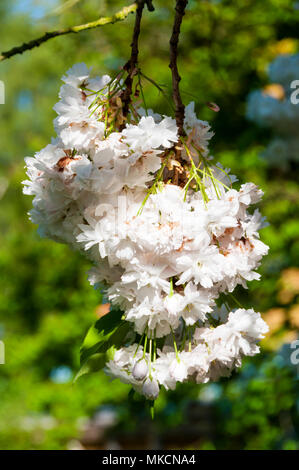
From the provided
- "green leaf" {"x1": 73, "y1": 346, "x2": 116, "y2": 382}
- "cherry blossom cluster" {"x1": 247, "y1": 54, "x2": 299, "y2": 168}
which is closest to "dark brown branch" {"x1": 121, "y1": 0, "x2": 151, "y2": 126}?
"green leaf" {"x1": 73, "y1": 346, "x2": 116, "y2": 382}

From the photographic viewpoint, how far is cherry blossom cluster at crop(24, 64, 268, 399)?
2.76 feet

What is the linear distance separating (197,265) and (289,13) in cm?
270

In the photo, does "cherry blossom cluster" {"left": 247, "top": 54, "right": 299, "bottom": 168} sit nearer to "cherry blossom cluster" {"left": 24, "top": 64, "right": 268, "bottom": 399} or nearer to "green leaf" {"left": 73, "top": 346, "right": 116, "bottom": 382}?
"cherry blossom cluster" {"left": 24, "top": 64, "right": 268, "bottom": 399}

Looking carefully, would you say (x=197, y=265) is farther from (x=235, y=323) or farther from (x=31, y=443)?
(x=31, y=443)

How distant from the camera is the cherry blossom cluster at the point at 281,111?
2758mm

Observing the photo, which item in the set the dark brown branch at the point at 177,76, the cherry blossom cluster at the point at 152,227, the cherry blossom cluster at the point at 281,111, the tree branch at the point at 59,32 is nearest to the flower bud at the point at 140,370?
the cherry blossom cluster at the point at 152,227

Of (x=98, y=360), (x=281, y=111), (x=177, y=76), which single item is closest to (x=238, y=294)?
(x=281, y=111)

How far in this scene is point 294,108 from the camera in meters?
2.74

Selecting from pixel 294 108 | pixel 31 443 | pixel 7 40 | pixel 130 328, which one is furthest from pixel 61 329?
pixel 7 40

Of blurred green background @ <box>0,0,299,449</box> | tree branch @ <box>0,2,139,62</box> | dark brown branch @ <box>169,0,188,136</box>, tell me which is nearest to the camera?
tree branch @ <box>0,2,139,62</box>

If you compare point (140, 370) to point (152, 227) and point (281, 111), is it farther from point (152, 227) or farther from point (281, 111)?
point (281, 111)

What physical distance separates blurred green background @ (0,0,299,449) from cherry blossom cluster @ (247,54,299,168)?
0.26 ft

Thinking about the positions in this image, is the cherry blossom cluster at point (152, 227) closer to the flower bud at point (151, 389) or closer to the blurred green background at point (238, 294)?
the flower bud at point (151, 389)

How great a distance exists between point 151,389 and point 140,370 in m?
0.04
